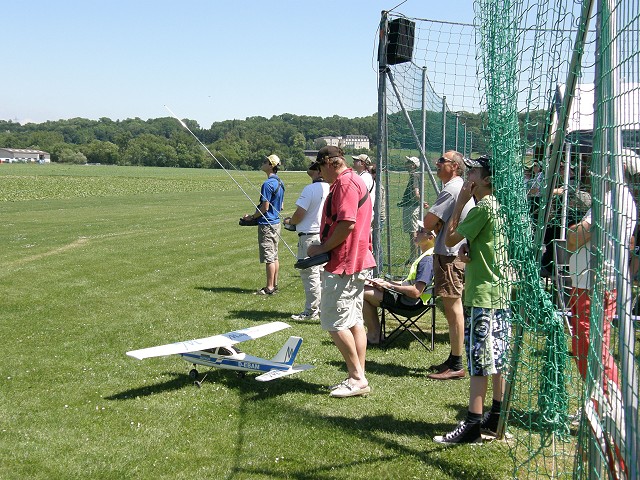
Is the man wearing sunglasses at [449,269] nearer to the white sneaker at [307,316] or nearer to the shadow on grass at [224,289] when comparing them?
the white sneaker at [307,316]

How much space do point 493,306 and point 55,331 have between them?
18.1 ft

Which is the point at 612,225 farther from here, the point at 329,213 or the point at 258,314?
the point at 258,314

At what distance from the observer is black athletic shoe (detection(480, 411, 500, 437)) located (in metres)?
4.70

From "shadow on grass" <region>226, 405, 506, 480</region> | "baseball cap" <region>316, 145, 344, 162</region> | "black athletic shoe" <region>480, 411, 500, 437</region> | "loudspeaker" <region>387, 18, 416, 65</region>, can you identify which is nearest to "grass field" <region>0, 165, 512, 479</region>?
"shadow on grass" <region>226, 405, 506, 480</region>

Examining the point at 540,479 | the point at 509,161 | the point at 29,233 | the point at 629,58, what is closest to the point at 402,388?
the point at 540,479

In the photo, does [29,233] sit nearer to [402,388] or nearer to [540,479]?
[402,388]

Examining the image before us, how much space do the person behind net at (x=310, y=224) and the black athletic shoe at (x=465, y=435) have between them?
367 cm

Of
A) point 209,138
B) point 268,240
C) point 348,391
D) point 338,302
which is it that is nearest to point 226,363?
point 348,391

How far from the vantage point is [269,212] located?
9.69m

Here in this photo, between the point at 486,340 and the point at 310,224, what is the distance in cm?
393

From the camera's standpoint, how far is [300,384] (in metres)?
6.05

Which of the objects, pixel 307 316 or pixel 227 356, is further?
pixel 307 316

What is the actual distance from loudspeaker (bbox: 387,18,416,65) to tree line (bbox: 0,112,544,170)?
0.93 m

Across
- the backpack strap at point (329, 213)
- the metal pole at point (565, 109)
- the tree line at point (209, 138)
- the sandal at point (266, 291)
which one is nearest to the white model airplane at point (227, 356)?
the backpack strap at point (329, 213)
